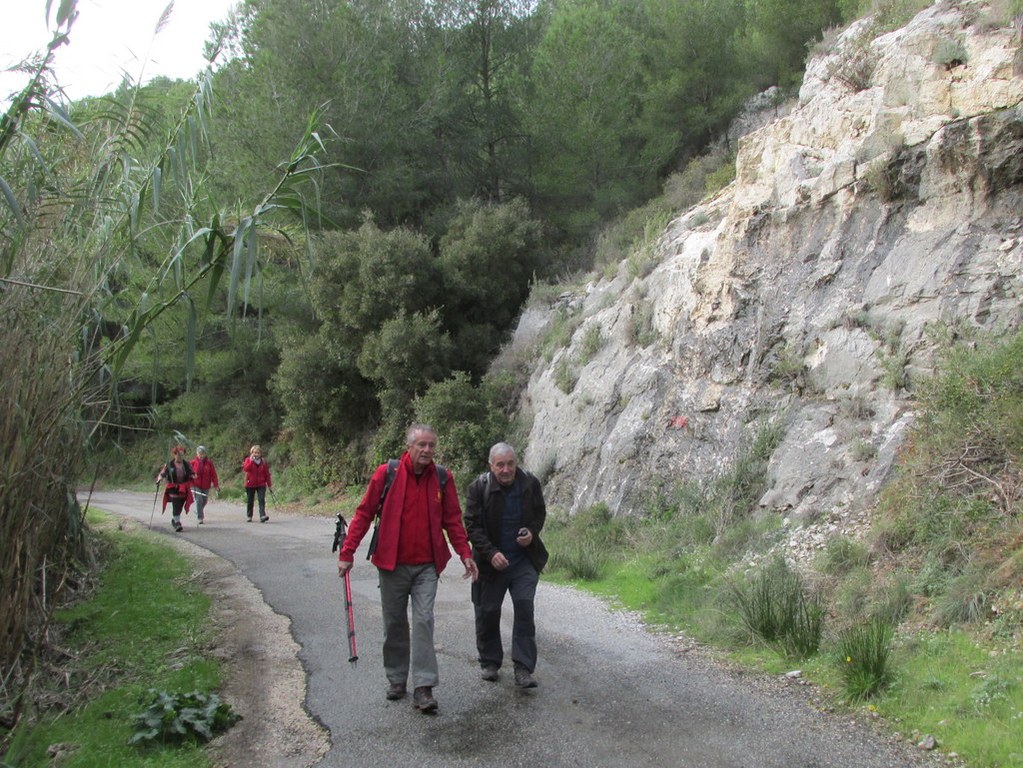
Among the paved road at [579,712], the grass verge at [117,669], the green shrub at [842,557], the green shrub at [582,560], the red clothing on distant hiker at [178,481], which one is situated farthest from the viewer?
the red clothing on distant hiker at [178,481]

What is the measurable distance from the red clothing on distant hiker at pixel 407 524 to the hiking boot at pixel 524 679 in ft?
3.01

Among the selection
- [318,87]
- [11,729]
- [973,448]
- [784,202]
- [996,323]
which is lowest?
[11,729]

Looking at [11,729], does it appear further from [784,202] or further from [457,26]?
[457,26]

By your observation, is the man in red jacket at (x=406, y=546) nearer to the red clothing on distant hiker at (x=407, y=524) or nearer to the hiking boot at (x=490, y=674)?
the red clothing on distant hiker at (x=407, y=524)

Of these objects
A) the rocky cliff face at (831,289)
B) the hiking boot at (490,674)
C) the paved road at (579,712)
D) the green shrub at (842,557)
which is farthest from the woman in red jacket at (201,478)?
the green shrub at (842,557)

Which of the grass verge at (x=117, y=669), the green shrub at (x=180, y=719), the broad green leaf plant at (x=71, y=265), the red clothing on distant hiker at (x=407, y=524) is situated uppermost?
the broad green leaf plant at (x=71, y=265)

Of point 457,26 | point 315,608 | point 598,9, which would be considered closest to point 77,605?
point 315,608

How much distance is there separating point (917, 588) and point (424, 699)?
4249 mm

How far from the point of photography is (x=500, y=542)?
6289 millimetres

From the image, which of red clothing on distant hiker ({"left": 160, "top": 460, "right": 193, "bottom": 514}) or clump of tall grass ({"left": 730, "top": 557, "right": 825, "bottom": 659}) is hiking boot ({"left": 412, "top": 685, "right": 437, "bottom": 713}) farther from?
red clothing on distant hiker ({"left": 160, "top": 460, "right": 193, "bottom": 514})

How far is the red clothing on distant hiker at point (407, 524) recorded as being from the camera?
5.89 metres

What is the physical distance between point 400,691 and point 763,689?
8.51 feet

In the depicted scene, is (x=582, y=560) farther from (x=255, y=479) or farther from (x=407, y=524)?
(x=255, y=479)

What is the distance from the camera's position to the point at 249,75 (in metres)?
21.4
